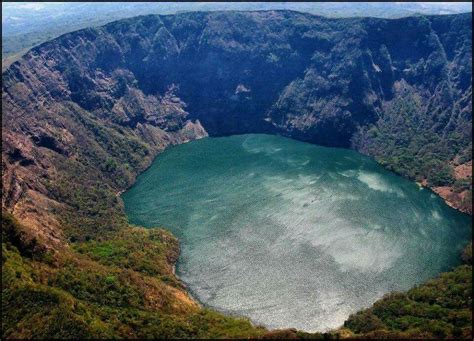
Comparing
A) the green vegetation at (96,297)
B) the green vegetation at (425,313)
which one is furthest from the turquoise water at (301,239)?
the green vegetation at (96,297)

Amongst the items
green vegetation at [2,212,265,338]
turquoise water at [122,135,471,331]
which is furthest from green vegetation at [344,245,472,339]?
green vegetation at [2,212,265,338]

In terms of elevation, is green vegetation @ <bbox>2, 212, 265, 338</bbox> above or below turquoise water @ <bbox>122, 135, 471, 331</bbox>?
above

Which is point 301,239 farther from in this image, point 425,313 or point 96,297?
point 96,297

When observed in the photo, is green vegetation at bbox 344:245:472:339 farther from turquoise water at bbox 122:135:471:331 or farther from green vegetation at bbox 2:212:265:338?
green vegetation at bbox 2:212:265:338

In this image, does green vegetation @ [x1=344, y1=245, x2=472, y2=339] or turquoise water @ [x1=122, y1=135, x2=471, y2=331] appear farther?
turquoise water @ [x1=122, y1=135, x2=471, y2=331]

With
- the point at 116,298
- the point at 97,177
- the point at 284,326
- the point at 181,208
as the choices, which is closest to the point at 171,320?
the point at 116,298

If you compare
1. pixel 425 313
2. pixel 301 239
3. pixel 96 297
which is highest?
pixel 96 297

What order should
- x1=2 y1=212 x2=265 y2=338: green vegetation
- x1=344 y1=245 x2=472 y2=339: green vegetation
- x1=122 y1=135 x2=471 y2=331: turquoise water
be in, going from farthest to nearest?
1. x1=122 y1=135 x2=471 y2=331: turquoise water
2. x1=344 y1=245 x2=472 y2=339: green vegetation
3. x1=2 y1=212 x2=265 y2=338: green vegetation

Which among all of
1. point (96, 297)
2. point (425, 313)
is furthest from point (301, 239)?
point (96, 297)
